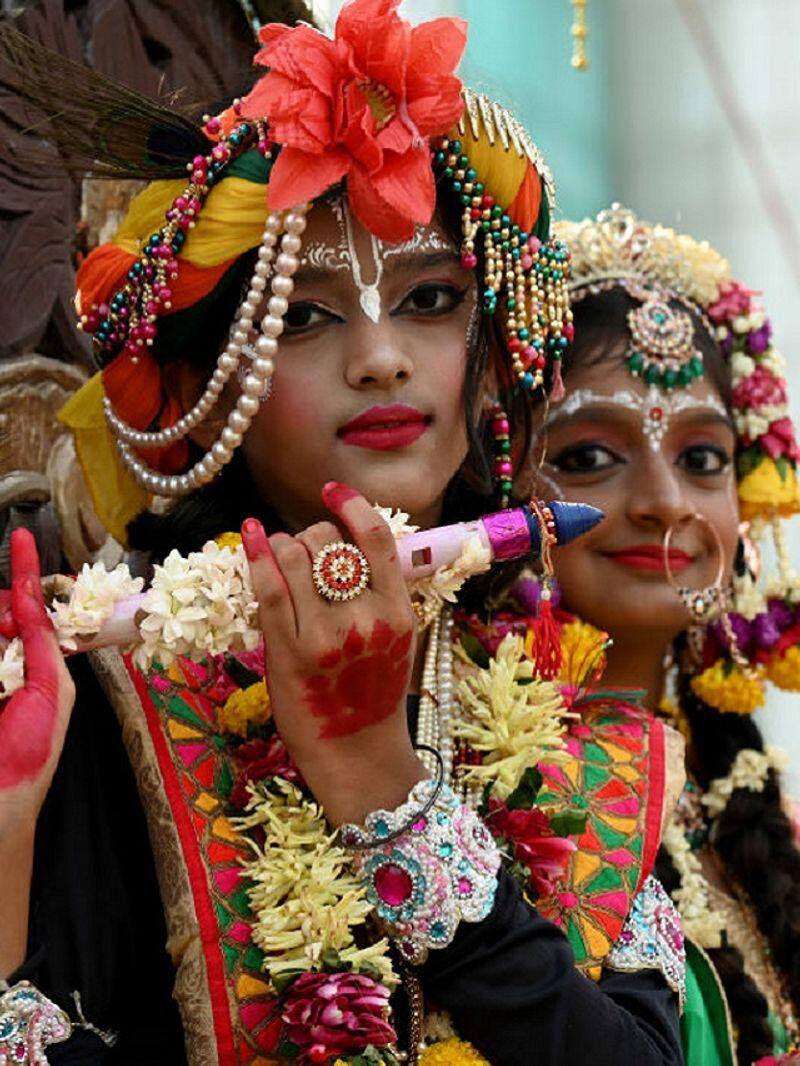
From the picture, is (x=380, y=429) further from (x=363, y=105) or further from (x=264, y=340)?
(x=363, y=105)

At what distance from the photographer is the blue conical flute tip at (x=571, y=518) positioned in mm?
1780

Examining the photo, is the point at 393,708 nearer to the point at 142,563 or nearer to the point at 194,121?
the point at 142,563

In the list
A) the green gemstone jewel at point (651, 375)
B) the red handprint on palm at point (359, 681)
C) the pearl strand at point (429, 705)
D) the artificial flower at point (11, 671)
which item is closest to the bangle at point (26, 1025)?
the artificial flower at point (11, 671)

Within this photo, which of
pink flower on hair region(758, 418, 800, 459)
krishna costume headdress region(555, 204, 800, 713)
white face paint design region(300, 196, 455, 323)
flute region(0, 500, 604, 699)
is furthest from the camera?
pink flower on hair region(758, 418, 800, 459)

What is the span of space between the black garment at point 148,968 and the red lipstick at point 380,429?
45 centimetres

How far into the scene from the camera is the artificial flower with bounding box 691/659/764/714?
118 inches

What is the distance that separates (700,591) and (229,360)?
3.75ft

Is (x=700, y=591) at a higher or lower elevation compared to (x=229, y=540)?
lower

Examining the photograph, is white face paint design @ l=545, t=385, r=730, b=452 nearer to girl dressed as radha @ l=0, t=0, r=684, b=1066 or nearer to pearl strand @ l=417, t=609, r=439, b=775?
girl dressed as radha @ l=0, t=0, r=684, b=1066

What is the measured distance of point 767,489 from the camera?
3.00 metres

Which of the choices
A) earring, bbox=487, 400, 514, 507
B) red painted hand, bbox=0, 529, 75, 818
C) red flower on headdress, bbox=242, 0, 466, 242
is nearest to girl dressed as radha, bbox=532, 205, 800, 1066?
earring, bbox=487, 400, 514, 507

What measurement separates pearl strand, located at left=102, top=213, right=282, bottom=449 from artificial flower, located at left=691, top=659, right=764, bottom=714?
1.36 meters

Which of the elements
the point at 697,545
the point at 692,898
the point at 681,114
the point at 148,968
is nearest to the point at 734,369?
the point at 697,545

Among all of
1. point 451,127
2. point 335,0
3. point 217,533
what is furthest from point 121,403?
point 335,0
